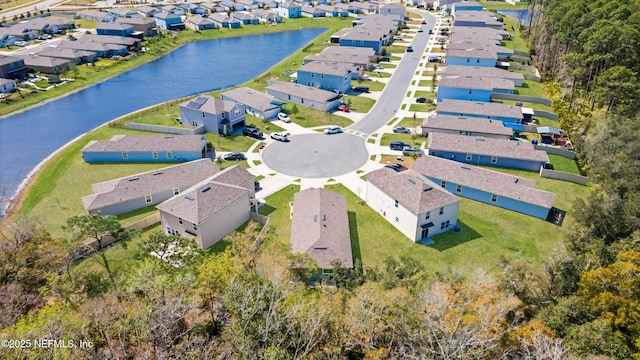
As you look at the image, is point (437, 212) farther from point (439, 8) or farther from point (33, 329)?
point (439, 8)

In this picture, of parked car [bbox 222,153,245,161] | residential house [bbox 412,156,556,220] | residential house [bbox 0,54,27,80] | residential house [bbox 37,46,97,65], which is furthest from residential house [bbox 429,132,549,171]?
residential house [bbox 37,46,97,65]

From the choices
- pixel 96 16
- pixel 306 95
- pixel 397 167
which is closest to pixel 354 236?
pixel 397 167

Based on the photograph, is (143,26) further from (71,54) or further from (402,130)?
(402,130)

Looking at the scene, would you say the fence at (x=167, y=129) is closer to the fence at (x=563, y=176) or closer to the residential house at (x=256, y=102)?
the residential house at (x=256, y=102)

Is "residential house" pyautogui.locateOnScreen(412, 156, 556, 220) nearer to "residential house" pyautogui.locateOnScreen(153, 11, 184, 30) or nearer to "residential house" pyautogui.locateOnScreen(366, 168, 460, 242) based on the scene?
"residential house" pyautogui.locateOnScreen(366, 168, 460, 242)

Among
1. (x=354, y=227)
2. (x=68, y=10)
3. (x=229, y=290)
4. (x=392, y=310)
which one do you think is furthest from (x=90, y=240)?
(x=68, y=10)
